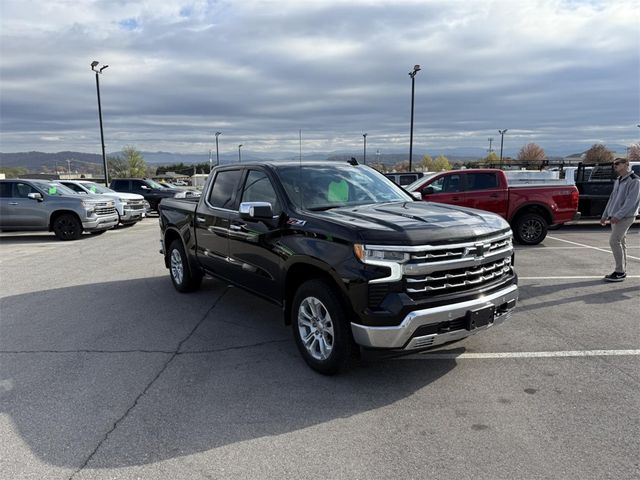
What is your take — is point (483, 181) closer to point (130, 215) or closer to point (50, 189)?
point (130, 215)

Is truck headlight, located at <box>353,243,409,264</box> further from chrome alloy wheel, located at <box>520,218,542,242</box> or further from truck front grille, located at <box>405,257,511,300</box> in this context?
chrome alloy wheel, located at <box>520,218,542,242</box>

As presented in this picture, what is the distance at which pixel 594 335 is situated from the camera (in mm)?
5023

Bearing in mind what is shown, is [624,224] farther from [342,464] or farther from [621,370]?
[342,464]

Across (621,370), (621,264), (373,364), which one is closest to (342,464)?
(373,364)

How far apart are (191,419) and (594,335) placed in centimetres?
416

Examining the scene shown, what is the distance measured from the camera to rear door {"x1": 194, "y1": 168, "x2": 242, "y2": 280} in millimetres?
5648

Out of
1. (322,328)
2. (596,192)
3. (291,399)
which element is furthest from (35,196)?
(596,192)

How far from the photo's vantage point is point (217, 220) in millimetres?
5801

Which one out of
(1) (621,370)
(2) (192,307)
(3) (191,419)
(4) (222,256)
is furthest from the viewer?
(2) (192,307)

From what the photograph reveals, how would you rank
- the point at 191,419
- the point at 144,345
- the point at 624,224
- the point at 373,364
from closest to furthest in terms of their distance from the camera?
1. the point at 191,419
2. the point at 373,364
3. the point at 144,345
4. the point at 624,224

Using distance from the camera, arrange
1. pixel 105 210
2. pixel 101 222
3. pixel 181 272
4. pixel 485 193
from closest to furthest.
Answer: pixel 181 272, pixel 485 193, pixel 101 222, pixel 105 210

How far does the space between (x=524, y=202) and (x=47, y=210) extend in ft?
42.6

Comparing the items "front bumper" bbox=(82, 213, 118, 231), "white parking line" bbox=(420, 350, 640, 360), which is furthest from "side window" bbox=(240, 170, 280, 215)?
"front bumper" bbox=(82, 213, 118, 231)

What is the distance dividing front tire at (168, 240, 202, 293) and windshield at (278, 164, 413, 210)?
2666 mm
